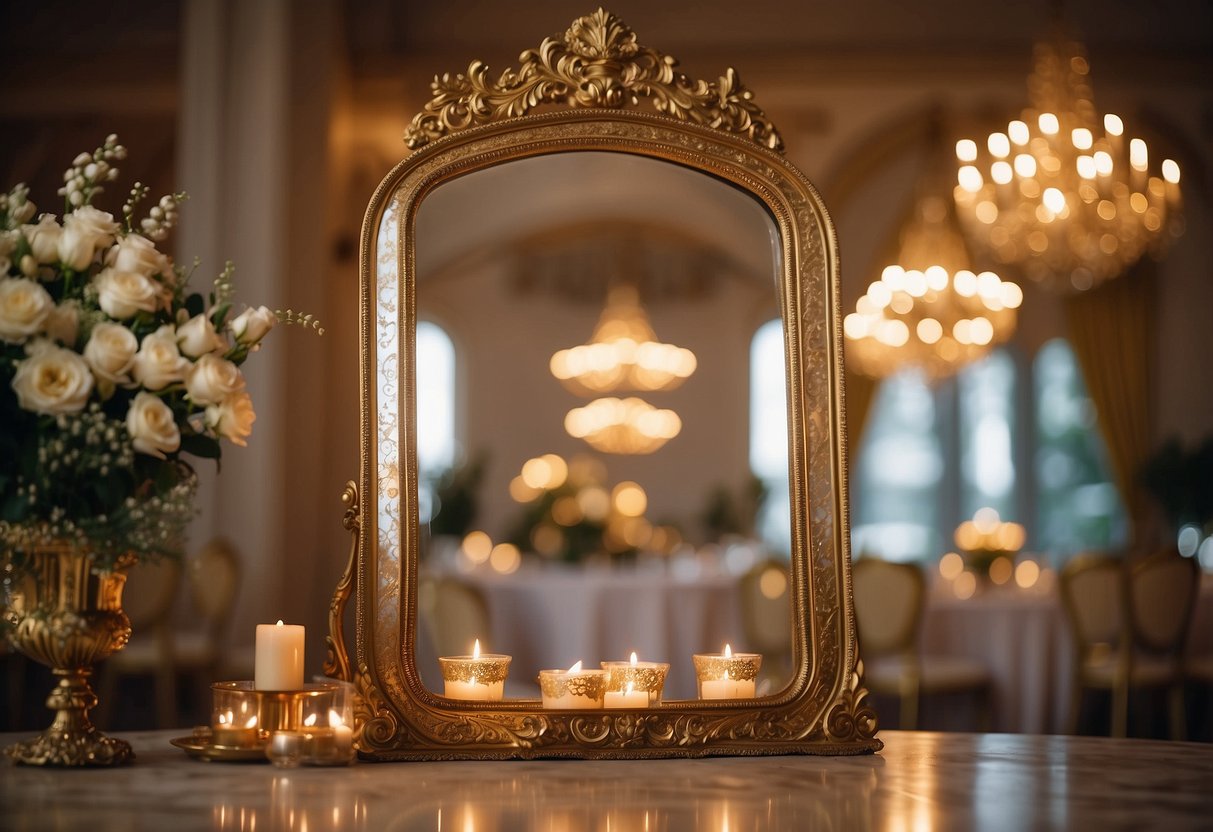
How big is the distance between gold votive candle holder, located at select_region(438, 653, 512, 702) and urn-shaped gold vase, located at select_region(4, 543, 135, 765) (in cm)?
44

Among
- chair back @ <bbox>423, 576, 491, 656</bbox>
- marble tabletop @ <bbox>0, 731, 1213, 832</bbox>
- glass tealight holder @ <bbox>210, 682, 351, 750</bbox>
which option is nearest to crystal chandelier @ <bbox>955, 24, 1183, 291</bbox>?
chair back @ <bbox>423, 576, 491, 656</bbox>

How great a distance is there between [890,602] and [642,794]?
397cm

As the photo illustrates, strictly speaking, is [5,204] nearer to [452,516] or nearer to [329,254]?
[452,516]

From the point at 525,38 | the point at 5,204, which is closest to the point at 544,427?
the point at 5,204

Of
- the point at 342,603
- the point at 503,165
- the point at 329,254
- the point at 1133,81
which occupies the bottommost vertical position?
the point at 342,603

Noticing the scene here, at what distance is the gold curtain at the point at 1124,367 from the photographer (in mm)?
9945

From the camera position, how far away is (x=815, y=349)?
192 centimetres

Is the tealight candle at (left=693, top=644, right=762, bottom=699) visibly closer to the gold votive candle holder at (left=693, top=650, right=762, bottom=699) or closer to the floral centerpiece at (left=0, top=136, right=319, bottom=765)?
the gold votive candle holder at (left=693, top=650, right=762, bottom=699)

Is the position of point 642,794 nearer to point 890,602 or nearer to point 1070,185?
point 890,602

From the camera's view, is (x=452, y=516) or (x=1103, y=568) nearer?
(x=452, y=516)

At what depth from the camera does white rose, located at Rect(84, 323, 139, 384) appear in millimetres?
1497

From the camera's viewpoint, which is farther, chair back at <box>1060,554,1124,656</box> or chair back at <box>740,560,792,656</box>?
chair back at <box>1060,554,1124,656</box>

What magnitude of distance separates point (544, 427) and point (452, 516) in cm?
243

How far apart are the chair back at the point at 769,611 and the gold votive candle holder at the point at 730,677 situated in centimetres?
10
